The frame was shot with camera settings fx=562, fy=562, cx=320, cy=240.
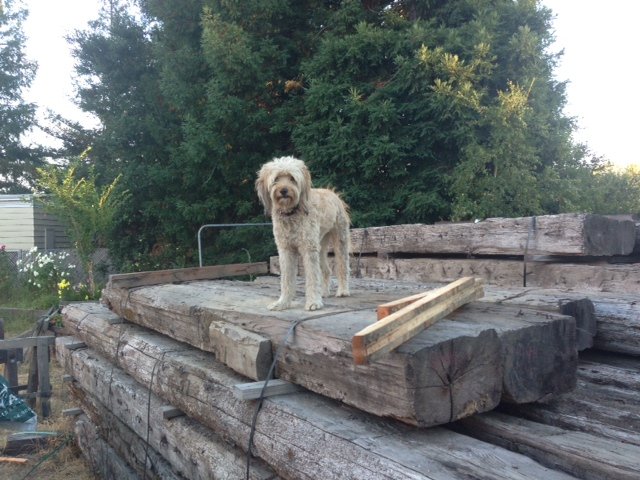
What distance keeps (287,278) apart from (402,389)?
2.23m

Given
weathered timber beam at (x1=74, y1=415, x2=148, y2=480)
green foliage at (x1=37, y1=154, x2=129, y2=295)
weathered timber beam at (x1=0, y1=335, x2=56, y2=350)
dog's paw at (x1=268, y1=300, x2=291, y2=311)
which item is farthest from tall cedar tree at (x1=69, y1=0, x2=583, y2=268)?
dog's paw at (x1=268, y1=300, x2=291, y2=311)

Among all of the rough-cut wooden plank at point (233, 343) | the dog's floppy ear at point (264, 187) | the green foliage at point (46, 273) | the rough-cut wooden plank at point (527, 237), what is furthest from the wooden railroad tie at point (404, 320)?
the green foliage at point (46, 273)

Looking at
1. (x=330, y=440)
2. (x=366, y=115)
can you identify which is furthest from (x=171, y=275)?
(x=366, y=115)

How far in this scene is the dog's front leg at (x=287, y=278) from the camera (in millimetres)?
4484

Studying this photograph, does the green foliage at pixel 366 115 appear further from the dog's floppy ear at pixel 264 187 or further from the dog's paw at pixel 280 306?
the dog's paw at pixel 280 306

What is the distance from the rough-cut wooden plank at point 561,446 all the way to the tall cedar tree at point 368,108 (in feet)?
29.8

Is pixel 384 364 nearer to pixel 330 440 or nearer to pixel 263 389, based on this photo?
pixel 330 440

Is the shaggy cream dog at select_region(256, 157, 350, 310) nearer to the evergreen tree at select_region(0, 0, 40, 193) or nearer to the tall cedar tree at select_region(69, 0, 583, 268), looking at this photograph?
the tall cedar tree at select_region(69, 0, 583, 268)

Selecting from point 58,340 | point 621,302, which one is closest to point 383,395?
point 621,302

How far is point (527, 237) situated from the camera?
5.46 meters

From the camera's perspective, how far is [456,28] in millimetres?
13070

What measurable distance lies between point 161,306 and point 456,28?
10.6m

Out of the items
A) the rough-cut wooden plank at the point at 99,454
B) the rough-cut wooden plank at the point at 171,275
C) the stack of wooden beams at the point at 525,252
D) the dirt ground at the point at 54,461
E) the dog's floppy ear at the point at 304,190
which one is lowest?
the dirt ground at the point at 54,461

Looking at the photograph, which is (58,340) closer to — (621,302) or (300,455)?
(300,455)
